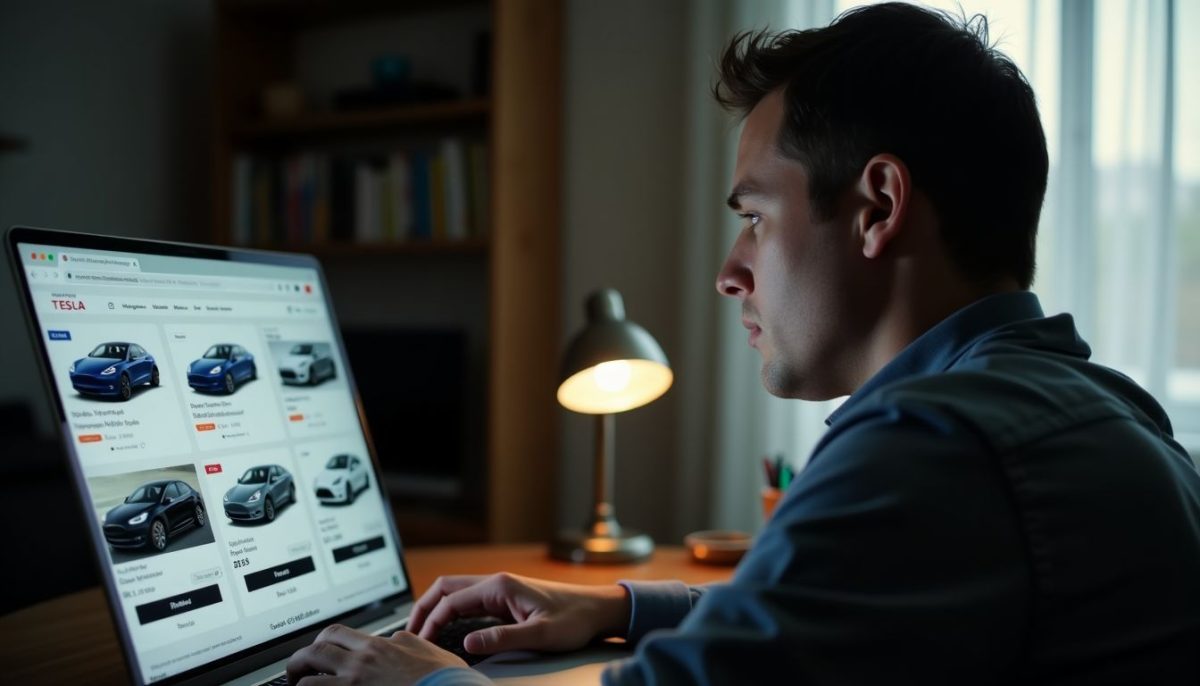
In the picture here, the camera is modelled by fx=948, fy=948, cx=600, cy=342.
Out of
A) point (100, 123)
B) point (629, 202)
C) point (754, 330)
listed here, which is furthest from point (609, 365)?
point (100, 123)

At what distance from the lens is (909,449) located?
1.90 feet

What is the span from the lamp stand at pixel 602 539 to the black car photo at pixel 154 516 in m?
0.69

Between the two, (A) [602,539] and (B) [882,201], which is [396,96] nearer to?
(A) [602,539]

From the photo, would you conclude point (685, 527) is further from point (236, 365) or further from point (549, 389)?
point (236, 365)

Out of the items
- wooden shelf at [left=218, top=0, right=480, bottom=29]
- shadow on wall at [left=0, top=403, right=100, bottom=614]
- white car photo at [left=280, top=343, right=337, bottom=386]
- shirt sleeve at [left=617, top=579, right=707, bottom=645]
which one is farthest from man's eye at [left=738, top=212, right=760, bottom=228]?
wooden shelf at [left=218, top=0, right=480, bottom=29]

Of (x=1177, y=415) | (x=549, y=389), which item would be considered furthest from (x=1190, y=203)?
(x=549, y=389)

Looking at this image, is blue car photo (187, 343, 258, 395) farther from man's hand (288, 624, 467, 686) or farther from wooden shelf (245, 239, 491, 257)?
wooden shelf (245, 239, 491, 257)

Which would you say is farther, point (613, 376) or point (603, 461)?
point (603, 461)

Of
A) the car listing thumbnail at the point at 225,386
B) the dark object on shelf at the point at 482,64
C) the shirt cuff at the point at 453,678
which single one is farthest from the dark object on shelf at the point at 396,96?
the shirt cuff at the point at 453,678

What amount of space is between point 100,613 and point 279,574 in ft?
1.11

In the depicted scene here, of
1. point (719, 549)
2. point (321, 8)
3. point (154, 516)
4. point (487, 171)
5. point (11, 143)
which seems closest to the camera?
point (154, 516)

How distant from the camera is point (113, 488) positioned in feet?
2.54

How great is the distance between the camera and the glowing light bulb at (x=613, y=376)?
1435 mm

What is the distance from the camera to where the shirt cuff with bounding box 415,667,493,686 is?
698 mm
